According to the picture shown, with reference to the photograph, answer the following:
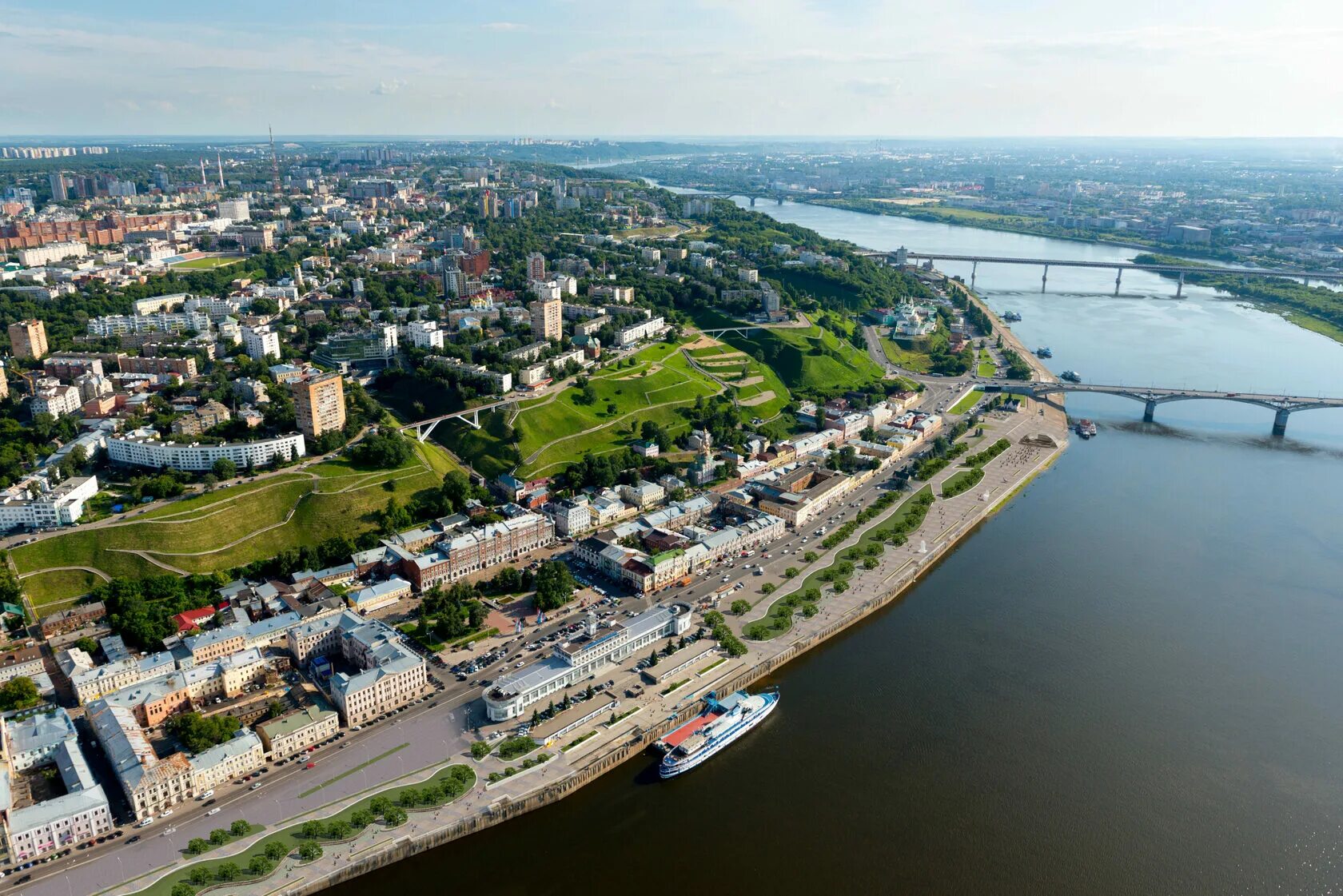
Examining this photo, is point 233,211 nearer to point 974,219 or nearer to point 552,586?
point 552,586

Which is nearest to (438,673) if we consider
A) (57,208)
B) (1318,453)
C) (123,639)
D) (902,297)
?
(123,639)

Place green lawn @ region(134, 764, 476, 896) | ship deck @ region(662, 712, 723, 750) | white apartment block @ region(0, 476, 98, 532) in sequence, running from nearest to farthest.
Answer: green lawn @ region(134, 764, 476, 896)
ship deck @ region(662, 712, 723, 750)
white apartment block @ region(0, 476, 98, 532)

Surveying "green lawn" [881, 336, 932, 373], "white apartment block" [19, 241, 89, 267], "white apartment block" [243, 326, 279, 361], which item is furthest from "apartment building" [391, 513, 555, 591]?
"white apartment block" [19, 241, 89, 267]

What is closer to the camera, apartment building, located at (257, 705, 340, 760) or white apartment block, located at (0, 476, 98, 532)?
apartment building, located at (257, 705, 340, 760)

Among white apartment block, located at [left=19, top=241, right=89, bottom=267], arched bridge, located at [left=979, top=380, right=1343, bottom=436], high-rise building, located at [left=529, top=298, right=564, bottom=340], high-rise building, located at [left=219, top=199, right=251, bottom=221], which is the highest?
high-rise building, located at [left=219, top=199, right=251, bottom=221]

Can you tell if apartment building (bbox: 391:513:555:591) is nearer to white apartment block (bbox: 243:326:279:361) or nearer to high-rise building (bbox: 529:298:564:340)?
high-rise building (bbox: 529:298:564:340)

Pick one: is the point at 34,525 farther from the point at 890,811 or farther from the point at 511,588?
the point at 890,811

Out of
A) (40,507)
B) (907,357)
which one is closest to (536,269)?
(907,357)
